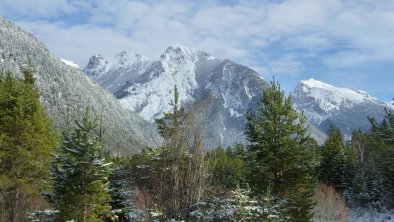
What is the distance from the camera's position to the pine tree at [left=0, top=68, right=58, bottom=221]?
21.5 m

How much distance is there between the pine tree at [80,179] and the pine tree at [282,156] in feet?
25.4

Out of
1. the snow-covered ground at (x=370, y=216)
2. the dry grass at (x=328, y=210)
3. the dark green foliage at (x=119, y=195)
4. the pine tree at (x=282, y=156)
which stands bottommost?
the snow-covered ground at (x=370, y=216)

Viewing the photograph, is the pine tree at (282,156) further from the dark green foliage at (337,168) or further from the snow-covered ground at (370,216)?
the dark green foliage at (337,168)

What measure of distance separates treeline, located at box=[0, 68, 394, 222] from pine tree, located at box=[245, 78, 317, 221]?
50 mm

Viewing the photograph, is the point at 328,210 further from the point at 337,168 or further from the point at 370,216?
the point at 337,168

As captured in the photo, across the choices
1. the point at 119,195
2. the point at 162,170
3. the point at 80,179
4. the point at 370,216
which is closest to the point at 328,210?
the point at 370,216

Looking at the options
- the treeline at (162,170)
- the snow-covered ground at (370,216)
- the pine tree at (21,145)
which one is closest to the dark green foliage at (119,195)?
the treeline at (162,170)

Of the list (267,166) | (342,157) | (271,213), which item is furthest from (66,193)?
(342,157)

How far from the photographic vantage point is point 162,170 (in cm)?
1468

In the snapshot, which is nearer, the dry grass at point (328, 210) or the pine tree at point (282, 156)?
the pine tree at point (282, 156)

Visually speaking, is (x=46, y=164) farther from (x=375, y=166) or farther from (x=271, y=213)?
(x=375, y=166)

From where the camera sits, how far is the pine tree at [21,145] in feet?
70.5

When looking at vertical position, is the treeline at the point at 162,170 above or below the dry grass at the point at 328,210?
above

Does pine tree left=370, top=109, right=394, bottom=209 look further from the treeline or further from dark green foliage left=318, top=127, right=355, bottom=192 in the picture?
dark green foliage left=318, top=127, right=355, bottom=192
